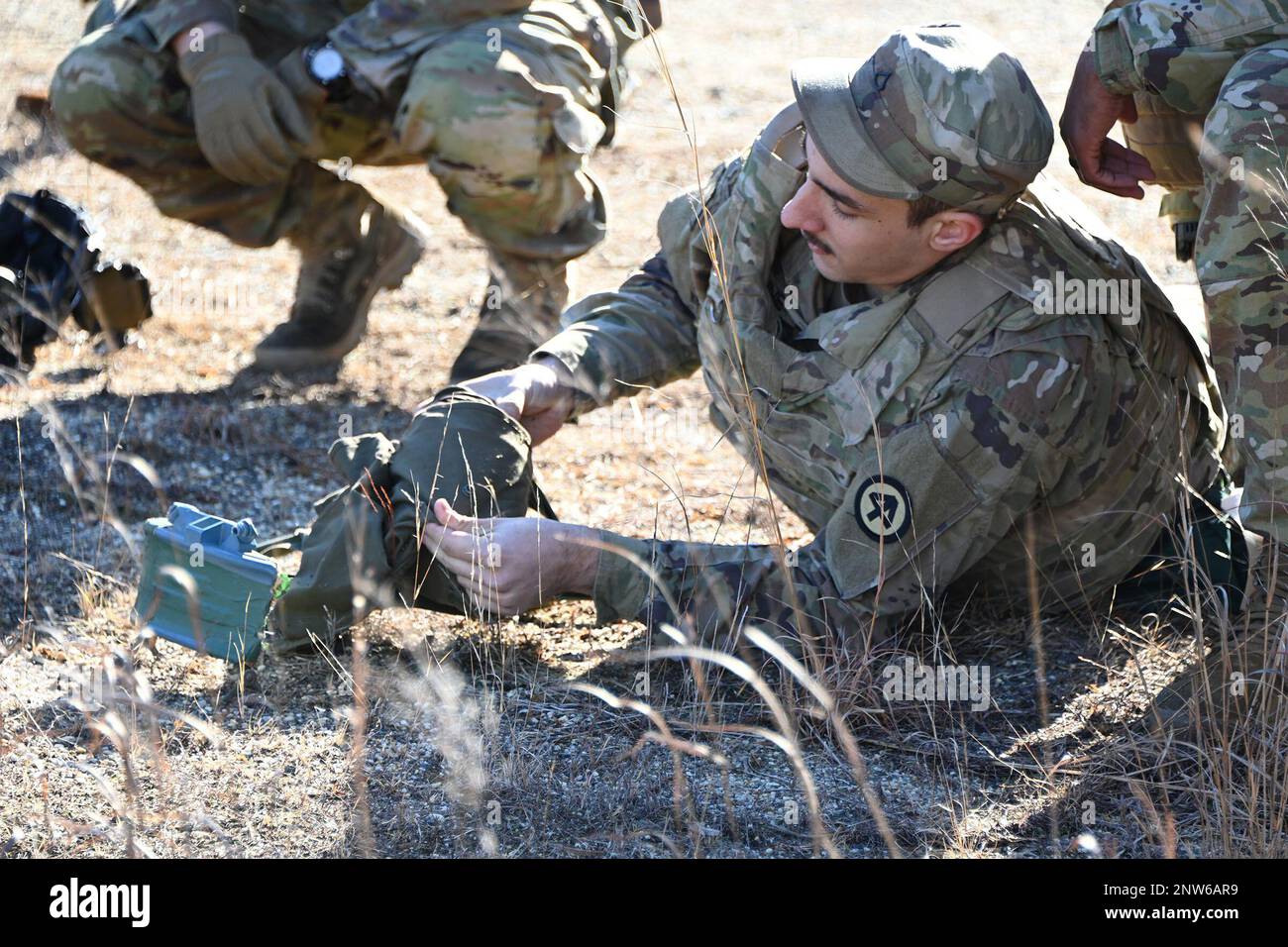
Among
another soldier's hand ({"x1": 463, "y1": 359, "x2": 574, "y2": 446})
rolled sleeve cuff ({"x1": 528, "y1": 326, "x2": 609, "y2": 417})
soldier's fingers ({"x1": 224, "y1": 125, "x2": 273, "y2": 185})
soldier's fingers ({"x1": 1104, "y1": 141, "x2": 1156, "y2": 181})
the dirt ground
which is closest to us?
the dirt ground

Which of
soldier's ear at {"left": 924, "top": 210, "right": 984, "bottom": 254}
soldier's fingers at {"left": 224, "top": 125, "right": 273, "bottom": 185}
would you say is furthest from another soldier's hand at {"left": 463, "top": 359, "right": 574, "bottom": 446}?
soldier's fingers at {"left": 224, "top": 125, "right": 273, "bottom": 185}

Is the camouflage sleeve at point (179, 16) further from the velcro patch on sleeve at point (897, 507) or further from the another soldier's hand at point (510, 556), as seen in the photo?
the velcro patch on sleeve at point (897, 507)

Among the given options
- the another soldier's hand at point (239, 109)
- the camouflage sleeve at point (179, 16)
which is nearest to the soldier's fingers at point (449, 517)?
the another soldier's hand at point (239, 109)

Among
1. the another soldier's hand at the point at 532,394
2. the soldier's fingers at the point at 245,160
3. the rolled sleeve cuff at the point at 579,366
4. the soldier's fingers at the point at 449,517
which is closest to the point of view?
the soldier's fingers at the point at 449,517

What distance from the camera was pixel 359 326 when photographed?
17.2ft

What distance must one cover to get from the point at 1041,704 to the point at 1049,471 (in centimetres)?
48

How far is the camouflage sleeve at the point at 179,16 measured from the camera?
4723mm

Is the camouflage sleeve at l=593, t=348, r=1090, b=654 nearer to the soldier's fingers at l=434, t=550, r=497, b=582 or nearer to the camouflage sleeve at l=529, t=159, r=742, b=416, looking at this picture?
the soldier's fingers at l=434, t=550, r=497, b=582

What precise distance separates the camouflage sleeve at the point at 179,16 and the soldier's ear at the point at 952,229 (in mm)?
2949

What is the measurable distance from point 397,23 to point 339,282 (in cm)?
99

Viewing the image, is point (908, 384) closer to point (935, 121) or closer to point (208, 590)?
point (935, 121)

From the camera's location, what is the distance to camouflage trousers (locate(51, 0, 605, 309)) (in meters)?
4.50

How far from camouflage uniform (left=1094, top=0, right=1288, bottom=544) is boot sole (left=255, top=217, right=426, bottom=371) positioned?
316 centimetres

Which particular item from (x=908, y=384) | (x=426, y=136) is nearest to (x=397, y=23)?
(x=426, y=136)
